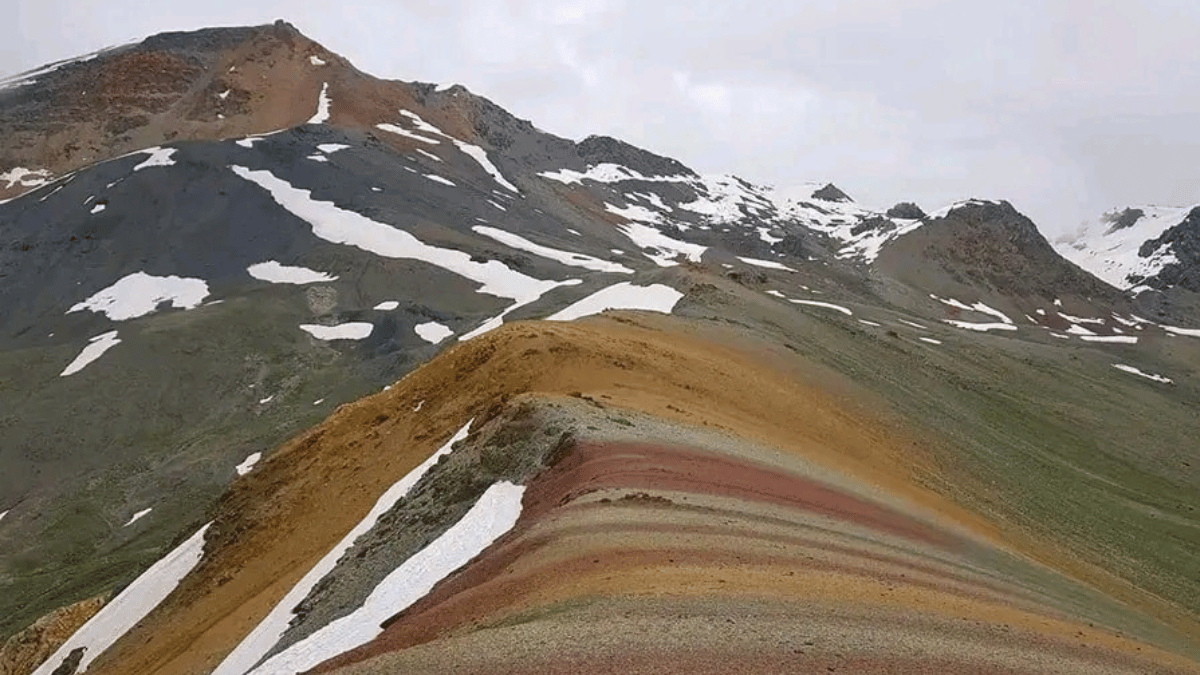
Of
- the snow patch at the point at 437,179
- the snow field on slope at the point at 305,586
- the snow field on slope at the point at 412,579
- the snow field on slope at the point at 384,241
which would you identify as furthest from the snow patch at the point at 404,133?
the snow field on slope at the point at 412,579

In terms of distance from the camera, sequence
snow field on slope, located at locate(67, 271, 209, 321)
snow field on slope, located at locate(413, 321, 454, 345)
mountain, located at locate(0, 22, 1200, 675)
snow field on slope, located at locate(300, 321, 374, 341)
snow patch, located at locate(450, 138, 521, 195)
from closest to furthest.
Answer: mountain, located at locate(0, 22, 1200, 675) → snow field on slope, located at locate(413, 321, 454, 345) → snow field on slope, located at locate(300, 321, 374, 341) → snow field on slope, located at locate(67, 271, 209, 321) → snow patch, located at locate(450, 138, 521, 195)

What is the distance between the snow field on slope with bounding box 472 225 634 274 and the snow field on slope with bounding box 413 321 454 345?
24.4 metres

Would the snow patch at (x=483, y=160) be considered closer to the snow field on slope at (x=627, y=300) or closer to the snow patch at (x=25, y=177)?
the snow patch at (x=25, y=177)

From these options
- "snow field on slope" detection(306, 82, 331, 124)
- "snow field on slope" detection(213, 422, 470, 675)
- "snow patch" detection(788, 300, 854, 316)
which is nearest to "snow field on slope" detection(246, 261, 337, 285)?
"snow patch" detection(788, 300, 854, 316)

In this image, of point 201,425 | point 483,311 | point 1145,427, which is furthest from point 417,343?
point 1145,427

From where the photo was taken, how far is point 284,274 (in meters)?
103

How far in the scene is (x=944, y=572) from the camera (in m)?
20.9

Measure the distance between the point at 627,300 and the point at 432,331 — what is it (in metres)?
29.8

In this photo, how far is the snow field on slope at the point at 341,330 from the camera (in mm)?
88750

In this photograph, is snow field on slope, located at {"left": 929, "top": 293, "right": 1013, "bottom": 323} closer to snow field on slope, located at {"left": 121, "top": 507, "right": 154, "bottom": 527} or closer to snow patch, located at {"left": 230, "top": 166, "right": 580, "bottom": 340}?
snow patch, located at {"left": 230, "top": 166, "right": 580, "bottom": 340}

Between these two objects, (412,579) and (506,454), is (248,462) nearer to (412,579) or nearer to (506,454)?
(506,454)

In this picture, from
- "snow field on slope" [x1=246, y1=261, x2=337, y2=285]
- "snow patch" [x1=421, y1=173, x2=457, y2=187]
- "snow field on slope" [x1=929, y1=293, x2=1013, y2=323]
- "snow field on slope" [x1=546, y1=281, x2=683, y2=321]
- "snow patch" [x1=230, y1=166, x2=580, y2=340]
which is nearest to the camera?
"snow field on slope" [x1=546, y1=281, x2=683, y2=321]

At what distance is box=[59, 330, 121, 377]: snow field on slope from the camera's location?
83844 millimetres

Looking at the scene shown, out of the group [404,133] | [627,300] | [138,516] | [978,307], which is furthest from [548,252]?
[978,307]
